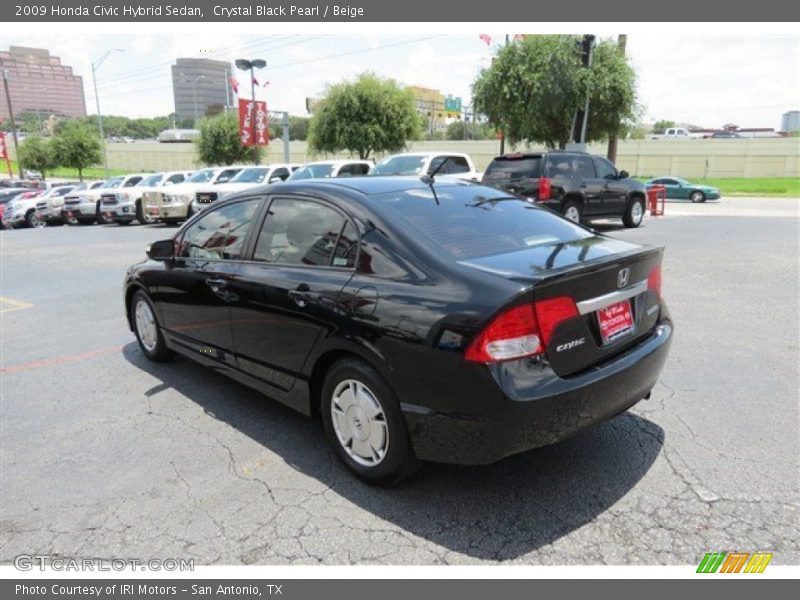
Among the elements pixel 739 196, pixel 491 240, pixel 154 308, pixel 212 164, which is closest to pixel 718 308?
pixel 491 240

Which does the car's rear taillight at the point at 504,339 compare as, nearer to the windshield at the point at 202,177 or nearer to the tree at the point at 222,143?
the windshield at the point at 202,177

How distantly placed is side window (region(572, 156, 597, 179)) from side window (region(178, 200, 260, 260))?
1023 centimetres

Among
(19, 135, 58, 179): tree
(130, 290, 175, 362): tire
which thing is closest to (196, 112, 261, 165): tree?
(19, 135, 58, 179): tree

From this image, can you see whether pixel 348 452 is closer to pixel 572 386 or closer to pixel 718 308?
pixel 572 386

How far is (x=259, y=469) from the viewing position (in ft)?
11.4

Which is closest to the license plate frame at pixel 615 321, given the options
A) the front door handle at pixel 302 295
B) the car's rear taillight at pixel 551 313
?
the car's rear taillight at pixel 551 313

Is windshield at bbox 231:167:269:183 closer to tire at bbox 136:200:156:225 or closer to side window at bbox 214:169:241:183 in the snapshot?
side window at bbox 214:169:241:183

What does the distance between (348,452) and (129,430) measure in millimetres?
1747

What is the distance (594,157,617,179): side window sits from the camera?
13.7 meters

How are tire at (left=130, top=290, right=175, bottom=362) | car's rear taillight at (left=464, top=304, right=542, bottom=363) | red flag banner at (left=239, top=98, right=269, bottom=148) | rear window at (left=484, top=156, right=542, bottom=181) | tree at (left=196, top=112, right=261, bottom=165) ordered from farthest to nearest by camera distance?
1. tree at (left=196, top=112, right=261, bottom=165)
2. red flag banner at (left=239, top=98, right=269, bottom=148)
3. rear window at (left=484, top=156, right=542, bottom=181)
4. tire at (left=130, top=290, right=175, bottom=362)
5. car's rear taillight at (left=464, top=304, right=542, bottom=363)

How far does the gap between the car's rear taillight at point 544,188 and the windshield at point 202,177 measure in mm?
12757

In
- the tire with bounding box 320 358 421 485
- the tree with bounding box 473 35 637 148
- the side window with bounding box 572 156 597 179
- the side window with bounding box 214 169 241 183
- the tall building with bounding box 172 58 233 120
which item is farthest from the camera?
the tall building with bounding box 172 58 233 120

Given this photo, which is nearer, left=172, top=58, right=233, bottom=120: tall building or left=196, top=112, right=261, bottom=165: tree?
left=196, top=112, right=261, bottom=165: tree

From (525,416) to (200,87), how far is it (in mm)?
107143
